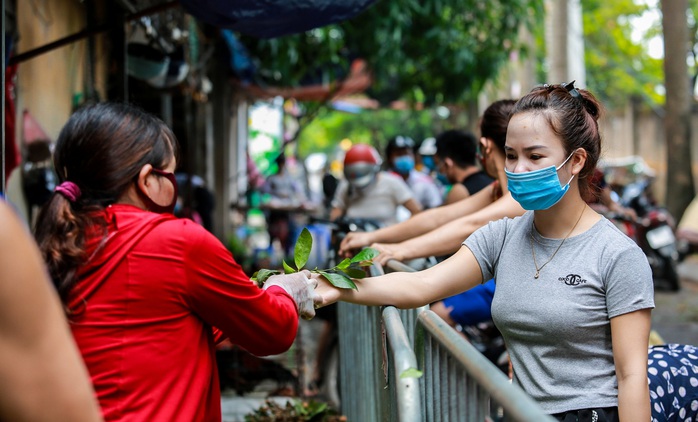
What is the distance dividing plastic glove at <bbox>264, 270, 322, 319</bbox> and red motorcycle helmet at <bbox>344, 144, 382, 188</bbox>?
4.93m

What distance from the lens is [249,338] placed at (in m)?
2.37

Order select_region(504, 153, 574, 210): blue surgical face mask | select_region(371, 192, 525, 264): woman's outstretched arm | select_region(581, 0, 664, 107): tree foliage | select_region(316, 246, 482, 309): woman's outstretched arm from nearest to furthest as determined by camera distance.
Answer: select_region(504, 153, 574, 210): blue surgical face mask, select_region(316, 246, 482, 309): woman's outstretched arm, select_region(371, 192, 525, 264): woman's outstretched arm, select_region(581, 0, 664, 107): tree foliage

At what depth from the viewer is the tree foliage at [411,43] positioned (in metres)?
11.2

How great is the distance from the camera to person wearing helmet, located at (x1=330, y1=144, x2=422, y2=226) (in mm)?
7793

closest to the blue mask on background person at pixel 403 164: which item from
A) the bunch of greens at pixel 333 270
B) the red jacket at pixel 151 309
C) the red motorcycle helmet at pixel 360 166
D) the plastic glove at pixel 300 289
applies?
the red motorcycle helmet at pixel 360 166

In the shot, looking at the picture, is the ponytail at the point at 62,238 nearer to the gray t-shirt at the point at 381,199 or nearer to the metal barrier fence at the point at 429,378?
the metal barrier fence at the point at 429,378

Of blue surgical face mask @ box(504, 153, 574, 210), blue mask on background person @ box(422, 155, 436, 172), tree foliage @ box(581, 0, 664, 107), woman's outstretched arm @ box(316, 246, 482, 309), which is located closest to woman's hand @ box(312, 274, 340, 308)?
woman's outstretched arm @ box(316, 246, 482, 309)

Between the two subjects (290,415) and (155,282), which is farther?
(290,415)

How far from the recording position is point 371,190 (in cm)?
796

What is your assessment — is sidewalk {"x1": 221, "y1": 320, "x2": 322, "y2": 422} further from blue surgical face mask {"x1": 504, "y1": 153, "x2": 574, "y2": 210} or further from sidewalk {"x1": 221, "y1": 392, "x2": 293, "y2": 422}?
blue surgical face mask {"x1": 504, "y1": 153, "x2": 574, "y2": 210}

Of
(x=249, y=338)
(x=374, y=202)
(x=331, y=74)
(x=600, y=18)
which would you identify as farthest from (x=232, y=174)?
(x=600, y=18)

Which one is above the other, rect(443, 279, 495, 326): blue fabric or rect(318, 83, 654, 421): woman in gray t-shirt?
rect(318, 83, 654, 421): woman in gray t-shirt

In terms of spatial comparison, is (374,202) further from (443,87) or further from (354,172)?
(443,87)

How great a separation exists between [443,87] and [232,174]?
442 centimetres
